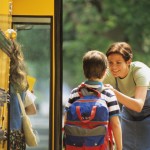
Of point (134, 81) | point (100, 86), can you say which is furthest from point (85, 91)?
point (134, 81)

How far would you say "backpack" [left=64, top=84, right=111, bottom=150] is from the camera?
3918 mm

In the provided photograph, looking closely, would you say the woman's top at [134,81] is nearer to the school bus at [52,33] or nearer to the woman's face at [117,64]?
the woman's face at [117,64]

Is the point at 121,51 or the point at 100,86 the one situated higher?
the point at 121,51

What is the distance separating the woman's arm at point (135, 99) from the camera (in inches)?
169

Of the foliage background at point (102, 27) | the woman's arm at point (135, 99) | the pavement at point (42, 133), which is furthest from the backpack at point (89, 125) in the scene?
the foliage background at point (102, 27)

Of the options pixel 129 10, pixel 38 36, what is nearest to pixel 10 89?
pixel 38 36

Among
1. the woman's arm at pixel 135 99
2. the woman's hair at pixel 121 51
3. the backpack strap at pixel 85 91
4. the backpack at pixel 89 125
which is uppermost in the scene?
the woman's hair at pixel 121 51

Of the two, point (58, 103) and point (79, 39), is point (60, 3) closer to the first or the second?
point (58, 103)

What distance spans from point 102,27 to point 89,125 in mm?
14082

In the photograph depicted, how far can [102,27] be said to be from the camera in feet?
58.6

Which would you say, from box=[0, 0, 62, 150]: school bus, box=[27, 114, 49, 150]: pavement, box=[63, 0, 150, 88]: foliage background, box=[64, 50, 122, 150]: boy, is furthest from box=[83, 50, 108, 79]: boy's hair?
box=[63, 0, 150, 88]: foliage background

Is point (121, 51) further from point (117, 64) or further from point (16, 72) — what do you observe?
point (16, 72)

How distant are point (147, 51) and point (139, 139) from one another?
40.0 feet

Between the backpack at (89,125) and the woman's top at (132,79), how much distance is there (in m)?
0.83
